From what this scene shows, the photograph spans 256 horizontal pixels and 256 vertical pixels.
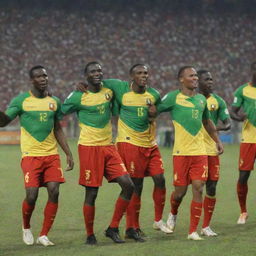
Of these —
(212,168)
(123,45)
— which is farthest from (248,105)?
(123,45)

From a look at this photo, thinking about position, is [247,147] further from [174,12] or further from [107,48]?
→ [174,12]

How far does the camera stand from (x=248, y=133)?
11492 millimetres

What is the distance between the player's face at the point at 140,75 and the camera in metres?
9.94

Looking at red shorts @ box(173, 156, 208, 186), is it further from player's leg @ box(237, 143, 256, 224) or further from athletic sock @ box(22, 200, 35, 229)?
athletic sock @ box(22, 200, 35, 229)

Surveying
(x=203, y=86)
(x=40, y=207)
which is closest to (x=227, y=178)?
(x=40, y=207)

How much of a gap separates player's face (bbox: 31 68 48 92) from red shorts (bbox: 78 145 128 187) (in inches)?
35.5

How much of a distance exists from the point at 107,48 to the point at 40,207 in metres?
28.5

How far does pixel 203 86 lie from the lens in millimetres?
10672

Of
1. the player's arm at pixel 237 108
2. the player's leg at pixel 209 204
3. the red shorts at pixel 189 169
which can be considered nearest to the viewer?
the red shorts at pixel 189 169

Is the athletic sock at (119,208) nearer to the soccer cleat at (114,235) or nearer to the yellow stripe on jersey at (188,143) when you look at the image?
the soccer cleat at (114,235)

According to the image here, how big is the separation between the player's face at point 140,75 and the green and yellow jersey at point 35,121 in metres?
1.13

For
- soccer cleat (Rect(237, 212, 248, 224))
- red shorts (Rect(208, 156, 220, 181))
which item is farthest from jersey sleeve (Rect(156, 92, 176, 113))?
soccer cleat (Rect(237, 212, 248, 224))

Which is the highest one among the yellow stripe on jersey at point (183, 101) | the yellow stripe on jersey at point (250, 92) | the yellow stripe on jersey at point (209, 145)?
the yellow stripe on jersey at point (250, 92)

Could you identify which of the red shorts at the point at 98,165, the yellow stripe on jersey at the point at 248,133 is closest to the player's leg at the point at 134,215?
the red shorts at the point at 98,165
